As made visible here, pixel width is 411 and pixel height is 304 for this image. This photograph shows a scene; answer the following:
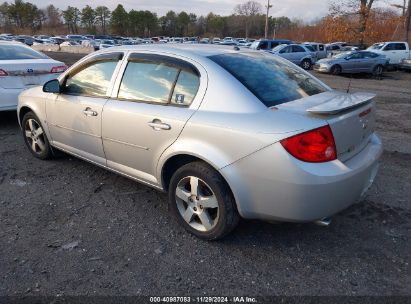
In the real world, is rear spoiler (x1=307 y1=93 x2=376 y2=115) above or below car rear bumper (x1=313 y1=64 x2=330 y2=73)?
above

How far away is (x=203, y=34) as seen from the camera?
120688 mm

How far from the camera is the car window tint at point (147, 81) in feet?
10.8

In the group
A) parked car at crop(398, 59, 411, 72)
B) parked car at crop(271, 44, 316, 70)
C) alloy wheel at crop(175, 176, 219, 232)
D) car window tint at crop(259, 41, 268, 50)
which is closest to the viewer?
alloy wheel at crop(175, 176, 219, 232)

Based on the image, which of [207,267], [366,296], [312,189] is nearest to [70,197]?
[207,267]

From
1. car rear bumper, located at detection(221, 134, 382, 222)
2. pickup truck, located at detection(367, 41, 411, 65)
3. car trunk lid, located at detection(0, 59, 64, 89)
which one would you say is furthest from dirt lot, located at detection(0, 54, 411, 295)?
pickup truck, located at detection(367, 41, 411, 65)

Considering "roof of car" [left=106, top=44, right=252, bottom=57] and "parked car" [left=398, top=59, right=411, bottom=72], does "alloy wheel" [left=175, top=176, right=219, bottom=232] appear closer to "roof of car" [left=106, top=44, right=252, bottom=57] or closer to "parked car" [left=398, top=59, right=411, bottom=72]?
"roof of car" [left=106, top=44, right=252, bottom=57]

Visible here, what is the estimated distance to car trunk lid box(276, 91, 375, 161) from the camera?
8.77 feet

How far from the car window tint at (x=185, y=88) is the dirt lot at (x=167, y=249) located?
1190 millimetres

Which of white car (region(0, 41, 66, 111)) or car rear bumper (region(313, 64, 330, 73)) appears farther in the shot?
car rear bumper (region(313, 64, 330, 73))

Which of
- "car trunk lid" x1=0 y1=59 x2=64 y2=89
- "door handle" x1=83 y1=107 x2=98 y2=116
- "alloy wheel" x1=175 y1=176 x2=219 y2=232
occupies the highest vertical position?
"car trunk lid" x1=0 y1=59 x2=64 y2=89

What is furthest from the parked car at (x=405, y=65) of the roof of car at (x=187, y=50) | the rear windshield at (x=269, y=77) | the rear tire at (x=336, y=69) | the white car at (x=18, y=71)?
the roof of car at (x=187, y=50)

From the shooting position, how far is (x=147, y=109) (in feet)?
10.9

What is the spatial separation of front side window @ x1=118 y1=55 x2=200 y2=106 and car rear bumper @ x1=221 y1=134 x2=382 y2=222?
33.0 inches

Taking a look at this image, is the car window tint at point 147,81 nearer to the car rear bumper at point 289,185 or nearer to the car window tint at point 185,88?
the car window tint at point 185,88
